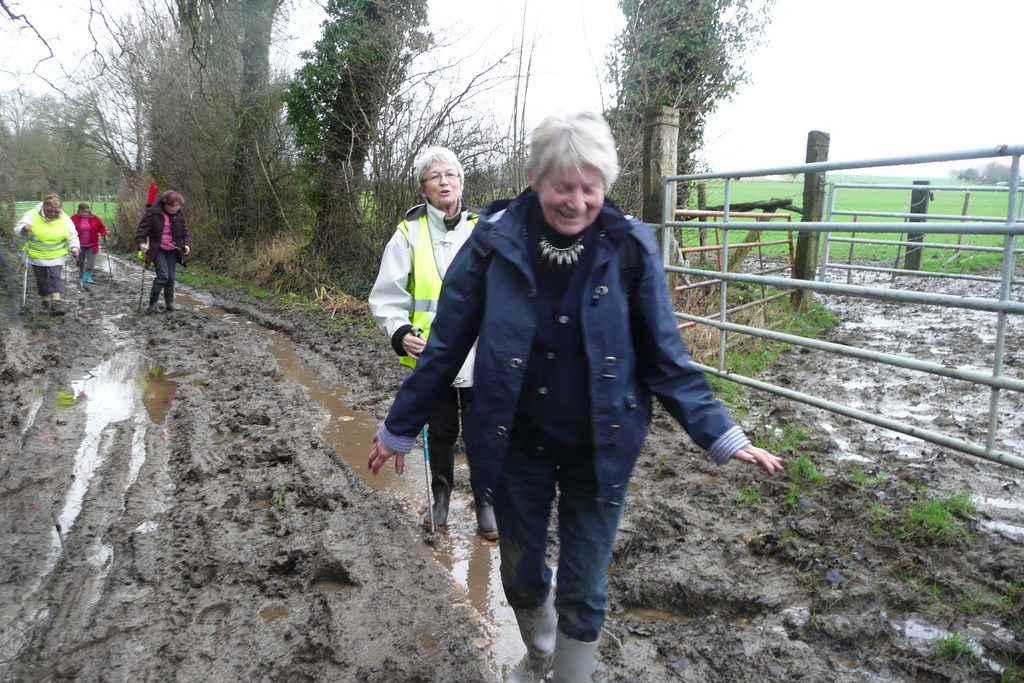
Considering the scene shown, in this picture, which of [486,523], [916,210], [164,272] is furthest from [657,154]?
[164,272]

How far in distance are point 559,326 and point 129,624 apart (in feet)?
7.80

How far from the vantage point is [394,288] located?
153 inches

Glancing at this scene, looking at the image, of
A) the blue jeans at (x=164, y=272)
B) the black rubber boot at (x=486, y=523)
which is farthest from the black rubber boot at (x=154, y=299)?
the black rubber boot at (x=486, y=523)

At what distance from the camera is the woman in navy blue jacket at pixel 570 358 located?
220 centimetres

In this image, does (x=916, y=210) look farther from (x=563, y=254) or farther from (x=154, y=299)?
(x=154, y=299)

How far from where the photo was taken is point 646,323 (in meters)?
2.28

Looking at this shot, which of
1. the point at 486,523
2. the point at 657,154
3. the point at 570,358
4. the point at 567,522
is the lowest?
the point at 486,523

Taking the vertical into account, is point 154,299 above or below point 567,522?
below

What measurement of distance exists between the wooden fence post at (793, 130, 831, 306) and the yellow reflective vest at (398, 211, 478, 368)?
5.95m

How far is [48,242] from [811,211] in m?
10.9

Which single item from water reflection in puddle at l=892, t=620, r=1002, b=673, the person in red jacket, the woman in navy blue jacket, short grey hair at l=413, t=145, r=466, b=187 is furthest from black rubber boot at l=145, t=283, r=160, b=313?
water reflection in puddle at l=892, t=620, r=1002, b=673

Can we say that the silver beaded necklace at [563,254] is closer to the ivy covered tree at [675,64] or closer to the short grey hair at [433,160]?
the short grey hair at [433,160]

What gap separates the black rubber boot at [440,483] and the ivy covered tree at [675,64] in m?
6.09

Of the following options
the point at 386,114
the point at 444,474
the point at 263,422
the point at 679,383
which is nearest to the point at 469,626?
the point at 444,474
